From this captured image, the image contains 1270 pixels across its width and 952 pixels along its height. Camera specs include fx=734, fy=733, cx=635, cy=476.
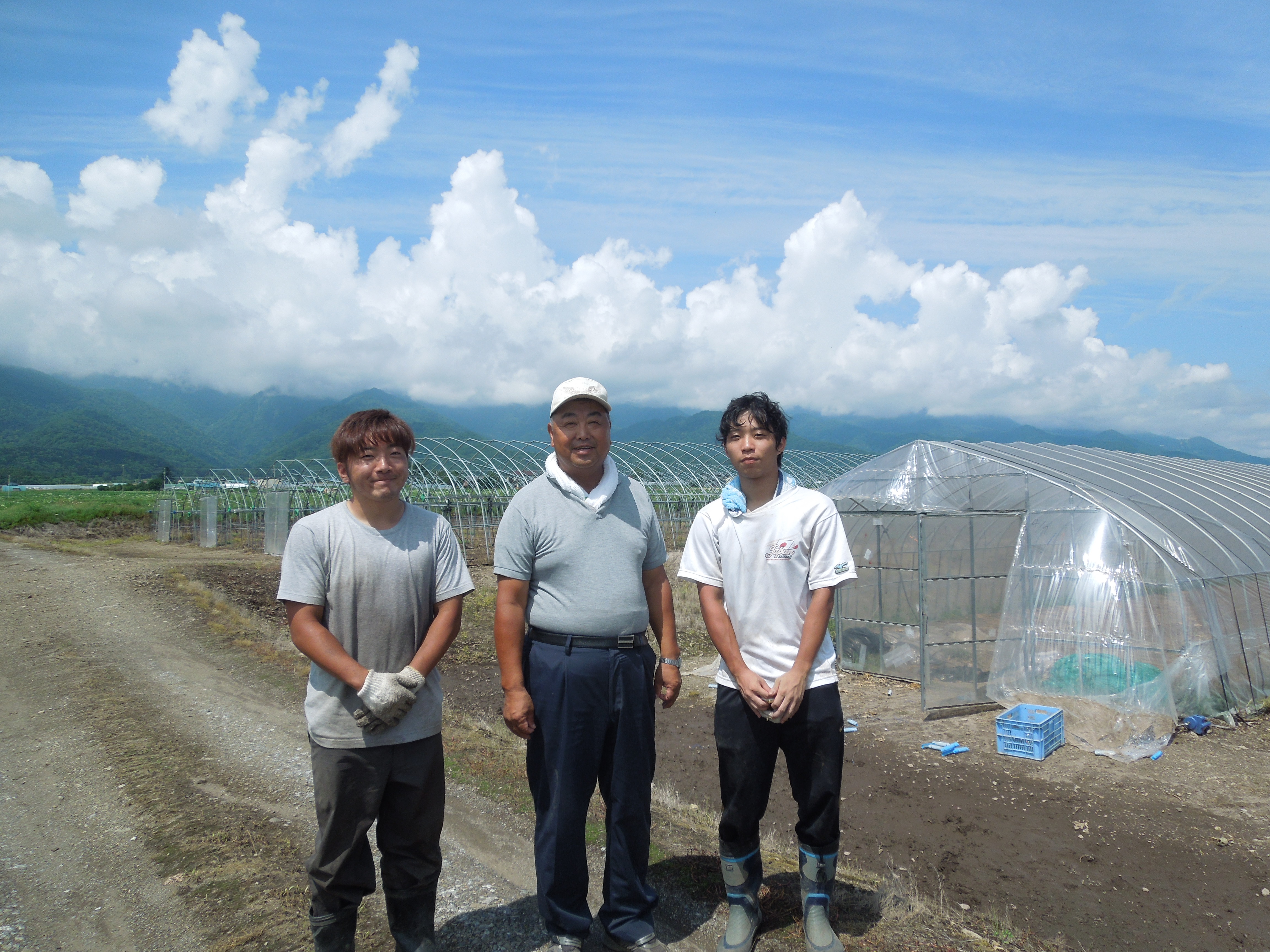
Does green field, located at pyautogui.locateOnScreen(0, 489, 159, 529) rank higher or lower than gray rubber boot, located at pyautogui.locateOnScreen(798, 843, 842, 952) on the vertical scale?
lower

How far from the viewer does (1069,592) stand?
318 inches

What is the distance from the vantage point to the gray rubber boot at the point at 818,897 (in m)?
2.83

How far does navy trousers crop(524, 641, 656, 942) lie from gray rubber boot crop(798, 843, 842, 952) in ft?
1.98

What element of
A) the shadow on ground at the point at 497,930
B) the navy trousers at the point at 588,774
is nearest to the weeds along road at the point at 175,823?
the shadow on ground at the point at 497,930

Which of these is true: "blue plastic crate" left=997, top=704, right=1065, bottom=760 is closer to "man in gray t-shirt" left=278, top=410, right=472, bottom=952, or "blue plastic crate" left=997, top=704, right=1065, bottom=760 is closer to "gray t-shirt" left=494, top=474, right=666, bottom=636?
"gray t-shirt" left=494, top=474, right=666, bottom=636

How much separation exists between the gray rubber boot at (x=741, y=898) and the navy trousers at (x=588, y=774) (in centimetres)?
31

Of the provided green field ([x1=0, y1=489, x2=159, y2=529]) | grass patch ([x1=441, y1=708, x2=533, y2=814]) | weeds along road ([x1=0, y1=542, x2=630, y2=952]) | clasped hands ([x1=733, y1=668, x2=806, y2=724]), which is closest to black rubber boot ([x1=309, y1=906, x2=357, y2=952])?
weeds along road ([x1=0, y1=542, x2=630, y2=952])

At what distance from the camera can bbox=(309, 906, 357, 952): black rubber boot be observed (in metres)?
2.60

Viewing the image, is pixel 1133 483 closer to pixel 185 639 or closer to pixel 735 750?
pixel 735 750

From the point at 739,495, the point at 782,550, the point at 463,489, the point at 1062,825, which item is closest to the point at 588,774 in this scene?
the point at 782,550

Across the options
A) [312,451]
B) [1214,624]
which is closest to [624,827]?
[1214,624]

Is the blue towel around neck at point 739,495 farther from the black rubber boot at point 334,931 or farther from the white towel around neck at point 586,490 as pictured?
the black rubber boot at point 334,931

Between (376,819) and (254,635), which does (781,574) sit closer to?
(376,819)

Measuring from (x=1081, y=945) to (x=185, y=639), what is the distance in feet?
31.7
